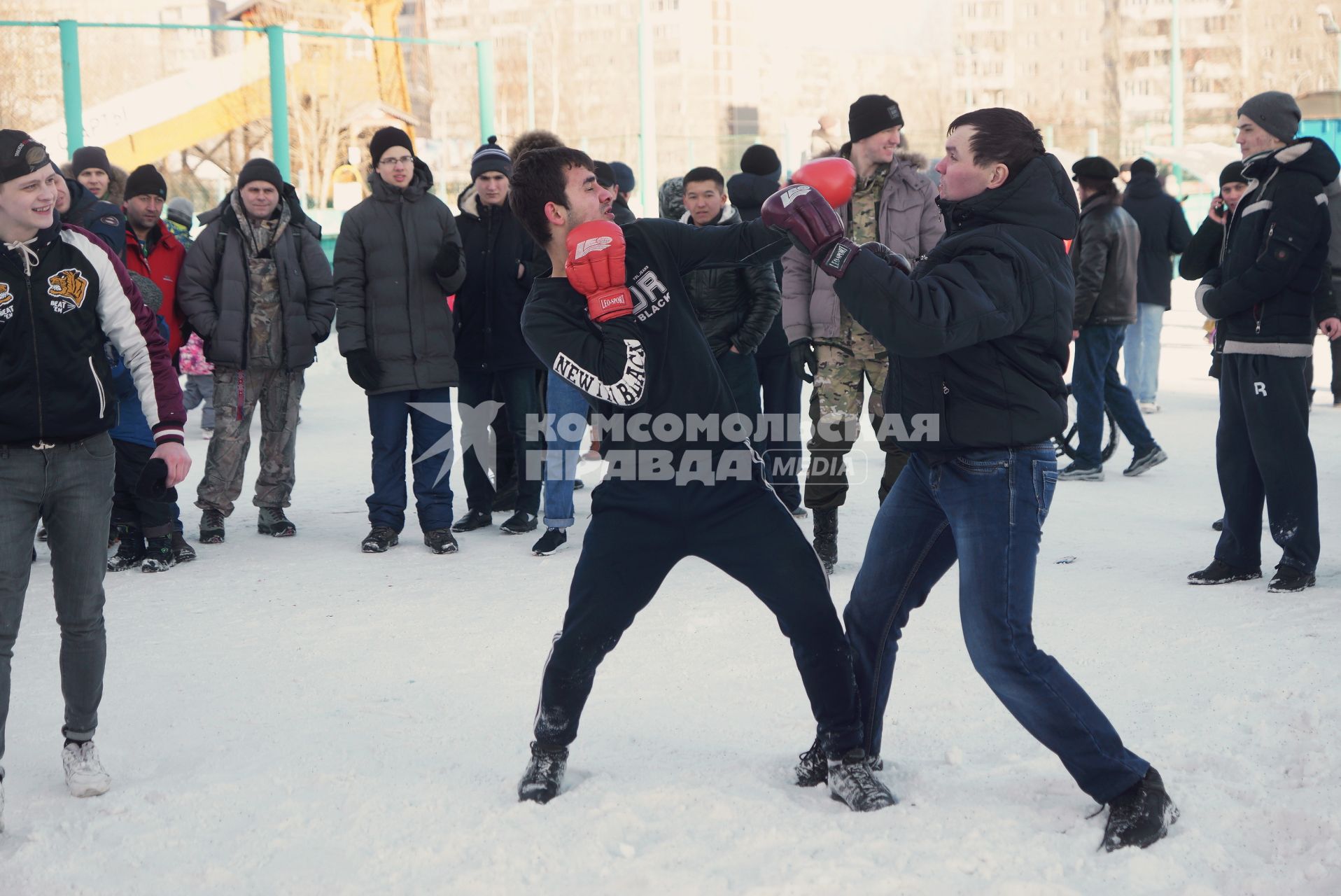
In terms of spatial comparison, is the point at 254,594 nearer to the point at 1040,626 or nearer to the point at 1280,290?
the point at 1040,626

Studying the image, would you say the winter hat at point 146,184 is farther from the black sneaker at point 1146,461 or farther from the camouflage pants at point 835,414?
the black sneaker at point 1146,461

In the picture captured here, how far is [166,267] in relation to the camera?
24.0 feet

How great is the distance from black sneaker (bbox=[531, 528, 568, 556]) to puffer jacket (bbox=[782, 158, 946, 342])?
1.59 m

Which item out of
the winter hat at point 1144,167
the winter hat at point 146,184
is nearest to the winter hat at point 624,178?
the winter hat at point 146,184

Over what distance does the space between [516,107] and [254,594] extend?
68340mm

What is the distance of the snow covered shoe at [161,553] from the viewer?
21.9 feet

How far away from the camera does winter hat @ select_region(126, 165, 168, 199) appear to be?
7.75 m

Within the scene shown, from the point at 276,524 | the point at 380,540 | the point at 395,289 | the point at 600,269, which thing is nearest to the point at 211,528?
the point at 276,524

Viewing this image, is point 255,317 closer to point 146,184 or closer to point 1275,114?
point 146,184

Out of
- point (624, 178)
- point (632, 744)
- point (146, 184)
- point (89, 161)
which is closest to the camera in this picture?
point (632, 744)

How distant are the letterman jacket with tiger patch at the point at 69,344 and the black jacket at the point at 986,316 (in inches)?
81.7

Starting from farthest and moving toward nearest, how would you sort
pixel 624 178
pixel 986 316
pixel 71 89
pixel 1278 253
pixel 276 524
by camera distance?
pixel 71 89 → pixel 624 178 → pixel 276 524 → pixel 1278 253 → pixel 986 316

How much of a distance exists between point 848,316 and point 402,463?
2546 mm

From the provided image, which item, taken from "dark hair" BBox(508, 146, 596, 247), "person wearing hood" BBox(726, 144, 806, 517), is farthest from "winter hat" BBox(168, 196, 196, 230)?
"dark hair" BBox(508, 146, 596, 247)
